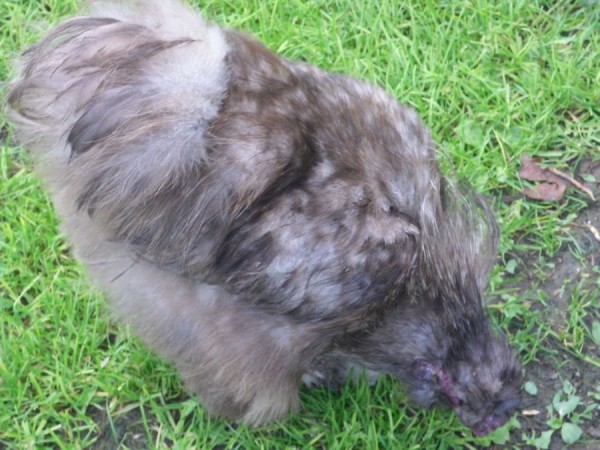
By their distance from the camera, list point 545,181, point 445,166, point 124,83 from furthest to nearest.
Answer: point 545,181 → point 445,166 → point 124,83

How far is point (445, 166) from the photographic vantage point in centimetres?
311

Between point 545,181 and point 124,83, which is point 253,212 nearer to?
point 124,83

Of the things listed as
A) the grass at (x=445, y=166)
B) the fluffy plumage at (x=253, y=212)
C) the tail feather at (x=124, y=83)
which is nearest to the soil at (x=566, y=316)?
the grass at (x=445, y=166)

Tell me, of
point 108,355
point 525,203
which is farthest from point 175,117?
point 525,203

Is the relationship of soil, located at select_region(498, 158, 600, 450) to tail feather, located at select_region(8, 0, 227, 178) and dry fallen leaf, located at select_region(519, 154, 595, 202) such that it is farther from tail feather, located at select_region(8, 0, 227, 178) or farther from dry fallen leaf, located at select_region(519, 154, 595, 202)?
tail feather, located at select_region(8, 0, 227, 178)

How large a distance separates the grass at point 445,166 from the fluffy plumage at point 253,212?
318 millimetres

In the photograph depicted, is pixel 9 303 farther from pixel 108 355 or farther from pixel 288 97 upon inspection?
pixel 288 97

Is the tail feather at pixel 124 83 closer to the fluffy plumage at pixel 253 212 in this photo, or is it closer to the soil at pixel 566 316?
the fluffy plumage at pixel 253 212

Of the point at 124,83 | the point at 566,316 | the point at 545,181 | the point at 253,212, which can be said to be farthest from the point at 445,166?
the point at 124,83

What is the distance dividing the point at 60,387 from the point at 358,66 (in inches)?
67.5

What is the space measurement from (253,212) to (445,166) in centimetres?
103

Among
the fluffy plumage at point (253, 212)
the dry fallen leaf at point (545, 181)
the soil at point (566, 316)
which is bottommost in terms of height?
the soil at point (566, 316)

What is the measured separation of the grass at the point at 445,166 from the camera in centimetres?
297

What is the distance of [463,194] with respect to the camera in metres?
2.73
